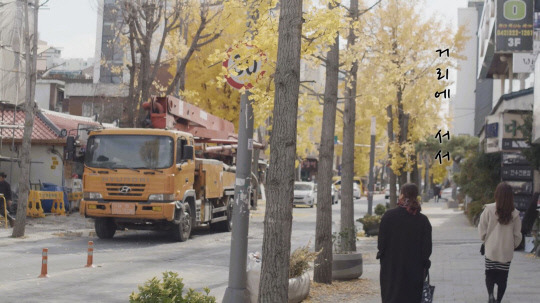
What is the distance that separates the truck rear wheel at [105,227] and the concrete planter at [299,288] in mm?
11651

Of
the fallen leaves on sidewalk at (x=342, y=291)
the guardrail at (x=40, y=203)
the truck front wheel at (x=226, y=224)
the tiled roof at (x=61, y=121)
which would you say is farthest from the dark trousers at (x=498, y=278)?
the tiled roof at (x=61, y=121)

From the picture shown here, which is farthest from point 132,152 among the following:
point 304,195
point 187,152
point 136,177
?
point 304,195

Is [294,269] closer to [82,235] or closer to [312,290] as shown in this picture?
[312,290]

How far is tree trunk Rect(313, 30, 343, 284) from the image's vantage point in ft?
40.6

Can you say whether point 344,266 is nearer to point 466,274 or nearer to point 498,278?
point 466,274

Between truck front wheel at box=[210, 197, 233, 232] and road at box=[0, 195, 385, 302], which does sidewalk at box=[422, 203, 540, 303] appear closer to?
road at box=[0, 195, 385, 302]

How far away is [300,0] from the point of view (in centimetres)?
705

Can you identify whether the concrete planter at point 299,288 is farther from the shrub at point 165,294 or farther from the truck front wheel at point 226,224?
the truck front wheel at point 226,224

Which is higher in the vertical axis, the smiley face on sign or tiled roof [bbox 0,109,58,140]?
tiled roof [bbox 0,109,58,140]

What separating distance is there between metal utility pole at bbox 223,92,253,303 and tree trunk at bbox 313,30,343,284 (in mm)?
2460

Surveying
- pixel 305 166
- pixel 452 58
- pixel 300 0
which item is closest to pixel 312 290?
pixel 300 0

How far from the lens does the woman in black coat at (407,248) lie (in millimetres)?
7641

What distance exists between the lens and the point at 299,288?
10.6m

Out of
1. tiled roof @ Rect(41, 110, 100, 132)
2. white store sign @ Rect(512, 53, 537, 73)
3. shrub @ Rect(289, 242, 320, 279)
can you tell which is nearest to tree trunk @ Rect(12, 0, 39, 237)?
tiled roof @ Rect(41, 110, 100, 132)
